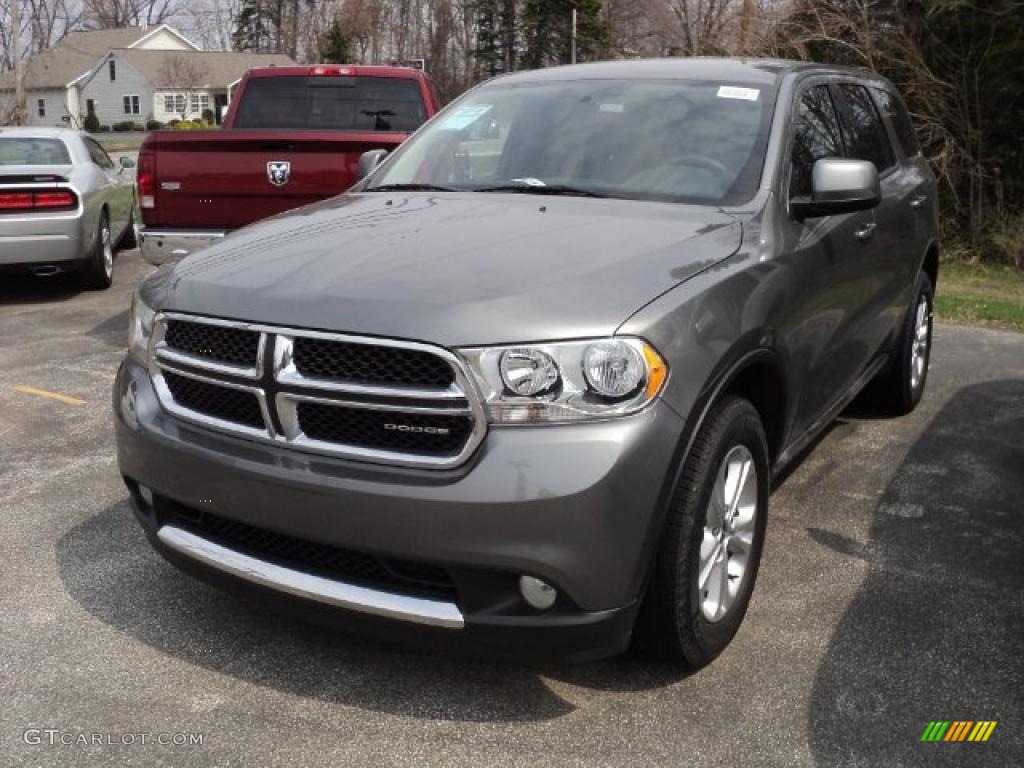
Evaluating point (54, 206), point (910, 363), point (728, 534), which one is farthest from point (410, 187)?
point (54, 206)

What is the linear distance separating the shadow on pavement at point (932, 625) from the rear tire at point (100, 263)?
7.45 metres

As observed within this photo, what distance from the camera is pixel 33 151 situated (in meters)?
10.2

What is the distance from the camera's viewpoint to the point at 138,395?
10.5 ft

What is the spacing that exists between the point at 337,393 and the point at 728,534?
128 centimetres

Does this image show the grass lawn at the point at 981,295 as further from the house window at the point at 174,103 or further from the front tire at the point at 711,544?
the house window at the point at 174,103

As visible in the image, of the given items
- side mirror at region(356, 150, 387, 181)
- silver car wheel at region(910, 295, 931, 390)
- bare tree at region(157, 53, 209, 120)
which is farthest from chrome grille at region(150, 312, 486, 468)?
bare tree at region(157, 53, 209, 120)

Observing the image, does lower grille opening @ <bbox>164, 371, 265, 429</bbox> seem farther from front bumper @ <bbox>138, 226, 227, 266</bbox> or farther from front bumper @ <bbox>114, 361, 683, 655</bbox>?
front bumper @ <bbox>138, 226, 227, 266</bbox>

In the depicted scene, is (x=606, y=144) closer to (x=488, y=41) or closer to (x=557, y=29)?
(x=557, y=29)

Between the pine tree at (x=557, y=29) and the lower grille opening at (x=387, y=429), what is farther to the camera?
the pine tree at (x=557, y=29)

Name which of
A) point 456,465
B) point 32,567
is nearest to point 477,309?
point 456,465

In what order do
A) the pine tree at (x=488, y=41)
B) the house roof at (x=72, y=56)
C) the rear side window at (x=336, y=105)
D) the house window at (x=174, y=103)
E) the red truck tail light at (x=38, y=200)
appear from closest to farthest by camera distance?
1. the red truck tail light at (x=38, y=200)
2. the rear side window at (x=336, y=105)
3. the pine tree at (x=488, y=41)
4. the house window at (x=174, y=103)
5. the house roof at (x=72, y=56)

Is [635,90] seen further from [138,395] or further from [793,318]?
[138,395]

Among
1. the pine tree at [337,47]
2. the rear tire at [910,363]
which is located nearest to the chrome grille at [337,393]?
the rear tire at [910,363]

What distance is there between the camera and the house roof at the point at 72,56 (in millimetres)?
72562
